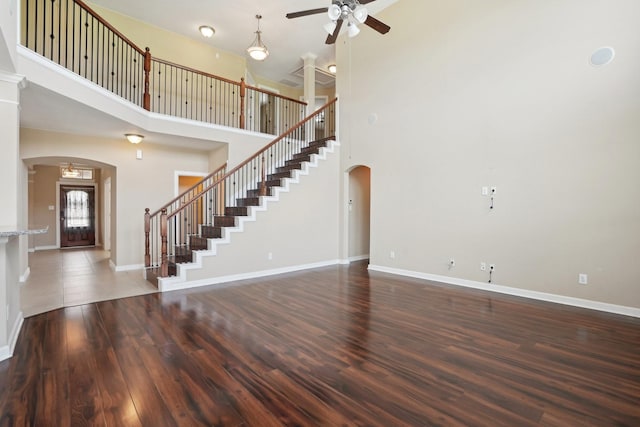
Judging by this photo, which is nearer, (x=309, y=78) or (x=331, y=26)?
(x=331, y=26)

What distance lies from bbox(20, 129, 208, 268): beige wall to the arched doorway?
416cm

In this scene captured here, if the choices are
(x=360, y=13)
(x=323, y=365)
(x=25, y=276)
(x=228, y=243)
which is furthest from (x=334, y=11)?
(x=25, y=276)

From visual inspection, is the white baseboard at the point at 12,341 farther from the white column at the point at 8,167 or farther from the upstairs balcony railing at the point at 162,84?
the upstairs balcony railing at the point at 162,84

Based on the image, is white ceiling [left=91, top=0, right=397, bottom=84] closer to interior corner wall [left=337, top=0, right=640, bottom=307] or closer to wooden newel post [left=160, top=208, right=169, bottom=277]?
interior corner wall [left=337, top=0, right=640, bottom=307]

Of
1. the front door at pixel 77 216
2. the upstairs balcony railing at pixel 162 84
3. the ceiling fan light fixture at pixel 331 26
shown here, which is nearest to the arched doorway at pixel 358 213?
the upstairs balcony railing at pixel 162 84

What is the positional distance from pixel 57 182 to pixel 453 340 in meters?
12.7

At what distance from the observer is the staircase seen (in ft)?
18.2

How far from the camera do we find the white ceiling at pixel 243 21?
6.58 meters

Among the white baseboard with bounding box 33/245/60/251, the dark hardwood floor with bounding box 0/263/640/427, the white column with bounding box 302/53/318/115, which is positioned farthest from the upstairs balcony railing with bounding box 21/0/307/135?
the white baseboard with bounding box 33/245/60/251

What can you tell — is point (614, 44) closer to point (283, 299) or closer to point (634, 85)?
point (634, 85)

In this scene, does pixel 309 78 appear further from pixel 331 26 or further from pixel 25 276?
pixel 25 276

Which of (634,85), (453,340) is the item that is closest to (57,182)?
(453,340)

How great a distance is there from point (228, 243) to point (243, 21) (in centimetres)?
526

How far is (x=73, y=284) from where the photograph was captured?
211 inches
